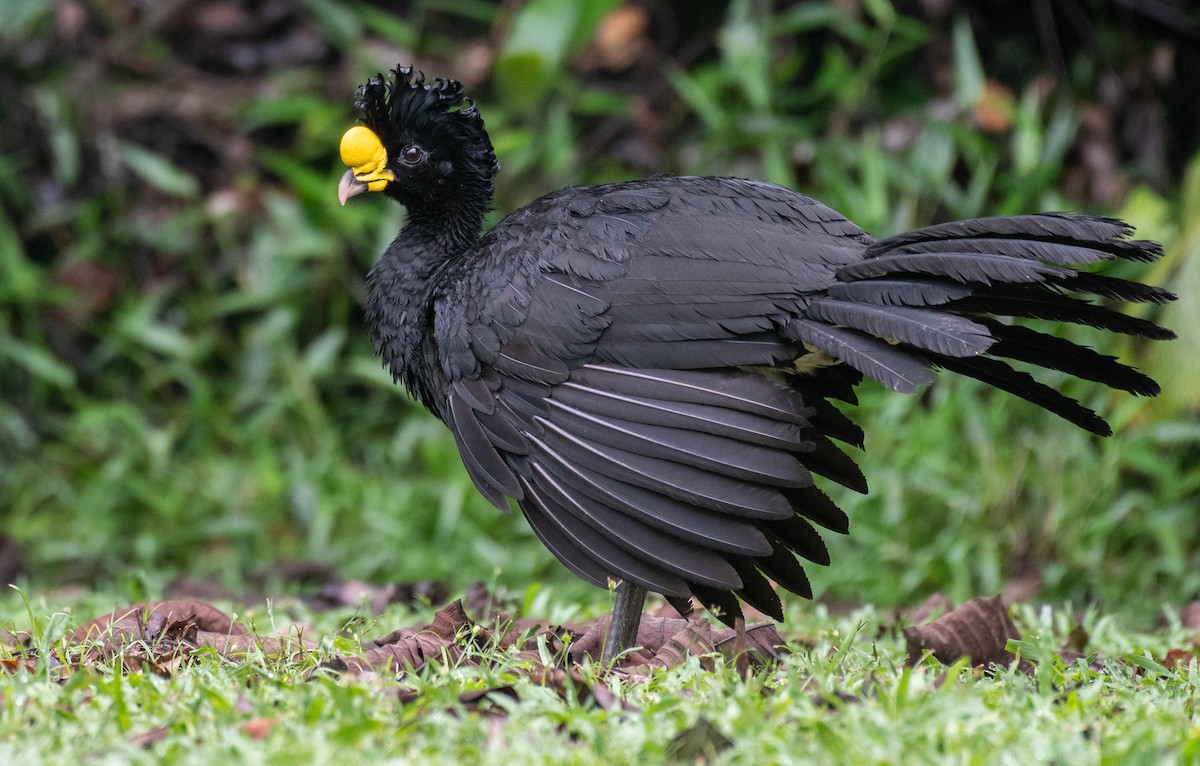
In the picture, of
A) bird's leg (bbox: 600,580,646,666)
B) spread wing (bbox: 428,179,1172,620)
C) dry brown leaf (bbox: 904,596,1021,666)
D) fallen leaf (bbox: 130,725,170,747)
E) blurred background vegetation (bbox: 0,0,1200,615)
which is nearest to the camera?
fallen leaf (bbox: 130,725,170,747)

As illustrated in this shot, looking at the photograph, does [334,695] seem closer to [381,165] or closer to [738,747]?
[738,747]

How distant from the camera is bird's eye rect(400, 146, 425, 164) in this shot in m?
3.96

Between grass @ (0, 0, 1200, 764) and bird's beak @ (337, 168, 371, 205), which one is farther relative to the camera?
grass @ (0, 0, 1200, 764)

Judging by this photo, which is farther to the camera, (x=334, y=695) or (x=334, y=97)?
(x=334, y=97)

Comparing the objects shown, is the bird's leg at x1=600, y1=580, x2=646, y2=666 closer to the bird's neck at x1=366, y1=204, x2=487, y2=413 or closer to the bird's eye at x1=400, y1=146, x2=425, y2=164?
the bird's neck at x1=366, y1=204, x2=487, y2=413

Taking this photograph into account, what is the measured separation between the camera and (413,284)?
151 inches

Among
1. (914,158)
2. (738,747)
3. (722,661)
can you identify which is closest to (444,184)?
(722,661)

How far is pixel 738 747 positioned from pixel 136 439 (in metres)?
5.06

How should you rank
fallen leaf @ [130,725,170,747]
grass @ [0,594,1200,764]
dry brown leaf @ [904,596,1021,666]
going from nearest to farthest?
grass @ [0,594,1200,764], fallen leaf @ [130,725,170,747], dry brown leaf @ [904,596,1021,666]

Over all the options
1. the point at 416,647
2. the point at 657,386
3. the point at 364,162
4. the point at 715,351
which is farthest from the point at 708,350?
the point at 364,162

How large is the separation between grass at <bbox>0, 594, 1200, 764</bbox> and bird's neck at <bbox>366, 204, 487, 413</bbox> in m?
1.08

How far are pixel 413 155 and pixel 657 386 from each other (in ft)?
4.15

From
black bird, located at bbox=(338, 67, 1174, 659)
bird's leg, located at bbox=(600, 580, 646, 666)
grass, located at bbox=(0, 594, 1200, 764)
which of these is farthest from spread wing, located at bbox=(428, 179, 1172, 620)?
grass, located at bbox=(0, 594, 1200, 764)

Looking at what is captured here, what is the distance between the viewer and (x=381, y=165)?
3980 mm
